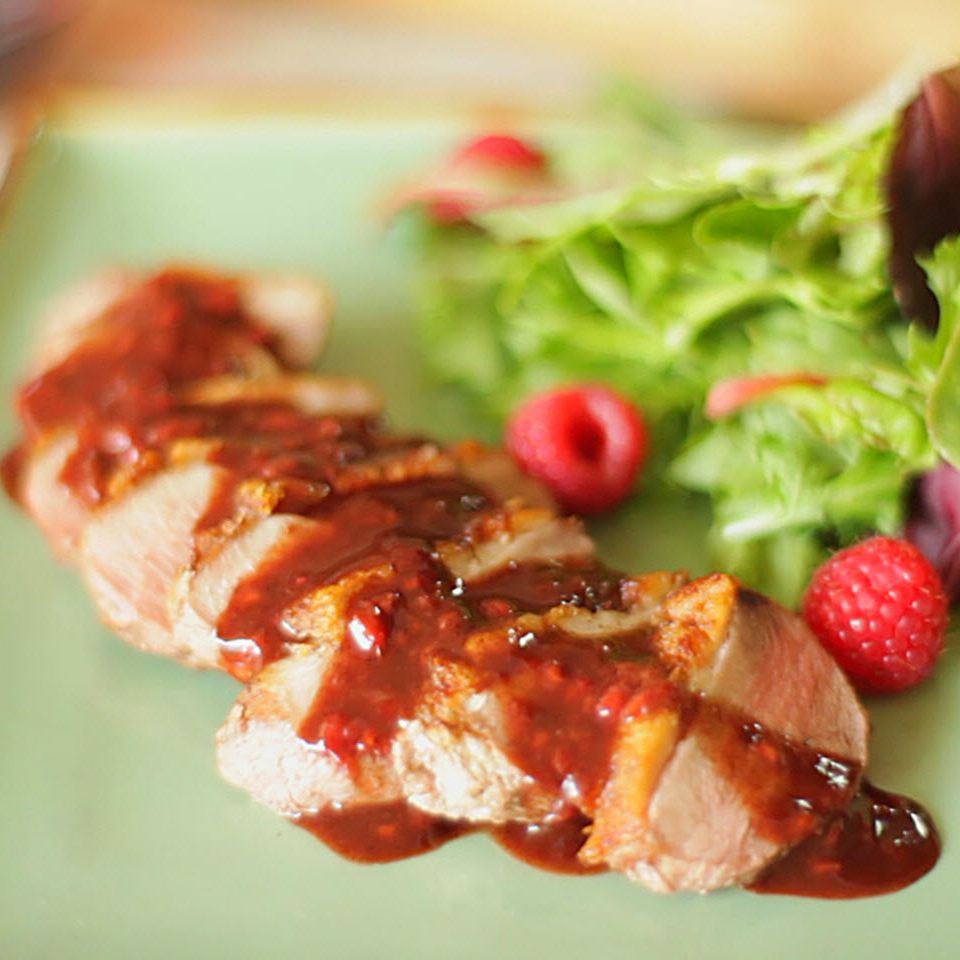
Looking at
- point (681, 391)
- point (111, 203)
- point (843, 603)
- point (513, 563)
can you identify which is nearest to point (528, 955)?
point (513, 563)

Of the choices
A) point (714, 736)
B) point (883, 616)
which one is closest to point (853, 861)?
point (714, 736)

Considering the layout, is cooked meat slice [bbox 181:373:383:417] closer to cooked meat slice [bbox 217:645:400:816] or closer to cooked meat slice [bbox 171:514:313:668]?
cooked meat slice [bbox 171:514:313:668]

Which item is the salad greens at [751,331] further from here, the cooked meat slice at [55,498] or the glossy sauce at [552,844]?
the cooked meat slice at [55,498]

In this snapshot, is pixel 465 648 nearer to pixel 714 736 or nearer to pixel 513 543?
pixel 513 543

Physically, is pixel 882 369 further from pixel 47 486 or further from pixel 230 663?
pixel 47 486

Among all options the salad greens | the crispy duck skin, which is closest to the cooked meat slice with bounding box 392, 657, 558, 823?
the crispy duck skin

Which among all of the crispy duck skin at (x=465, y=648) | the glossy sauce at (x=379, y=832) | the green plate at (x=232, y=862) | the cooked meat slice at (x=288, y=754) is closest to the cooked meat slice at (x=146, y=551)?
the crispy duck skin at (x=465, y=648)
